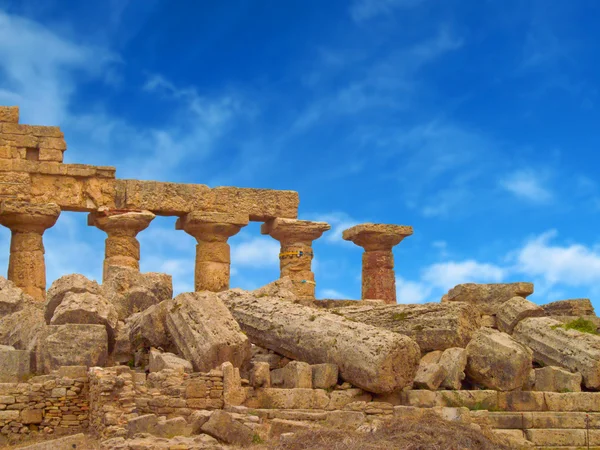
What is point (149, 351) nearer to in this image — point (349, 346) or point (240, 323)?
point (240, 323)

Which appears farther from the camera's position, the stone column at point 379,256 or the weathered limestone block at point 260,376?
the stone column at point 379,256

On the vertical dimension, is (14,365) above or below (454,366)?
above

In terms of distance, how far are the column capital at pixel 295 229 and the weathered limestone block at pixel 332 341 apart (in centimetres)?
852

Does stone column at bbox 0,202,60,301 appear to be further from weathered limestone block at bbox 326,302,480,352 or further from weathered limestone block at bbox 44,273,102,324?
weathered limestone block at bbox 326,302,480,352

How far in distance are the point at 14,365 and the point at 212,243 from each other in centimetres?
1031

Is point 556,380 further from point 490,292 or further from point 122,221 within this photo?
point 122,221

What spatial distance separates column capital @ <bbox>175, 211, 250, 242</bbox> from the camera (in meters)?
25.4

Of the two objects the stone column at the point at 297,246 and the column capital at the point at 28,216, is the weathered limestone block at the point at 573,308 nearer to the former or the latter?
the stone column at the point at 297,246

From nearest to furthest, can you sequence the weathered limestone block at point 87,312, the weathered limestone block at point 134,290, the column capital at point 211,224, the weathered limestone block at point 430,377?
the weathered limestone block at point 430,377, the weathered limestone block at point 87,312, the weathered limestone block at point 134,290, the column capital at point 211,224

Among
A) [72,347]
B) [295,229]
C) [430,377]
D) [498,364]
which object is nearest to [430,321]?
[498,364]

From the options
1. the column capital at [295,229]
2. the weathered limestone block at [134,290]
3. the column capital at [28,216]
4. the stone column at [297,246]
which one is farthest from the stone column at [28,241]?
the stone column at [297,246]

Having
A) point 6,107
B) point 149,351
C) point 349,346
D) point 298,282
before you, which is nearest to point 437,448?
point 349,346

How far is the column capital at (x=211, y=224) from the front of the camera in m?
25.4

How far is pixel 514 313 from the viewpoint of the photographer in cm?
1933
